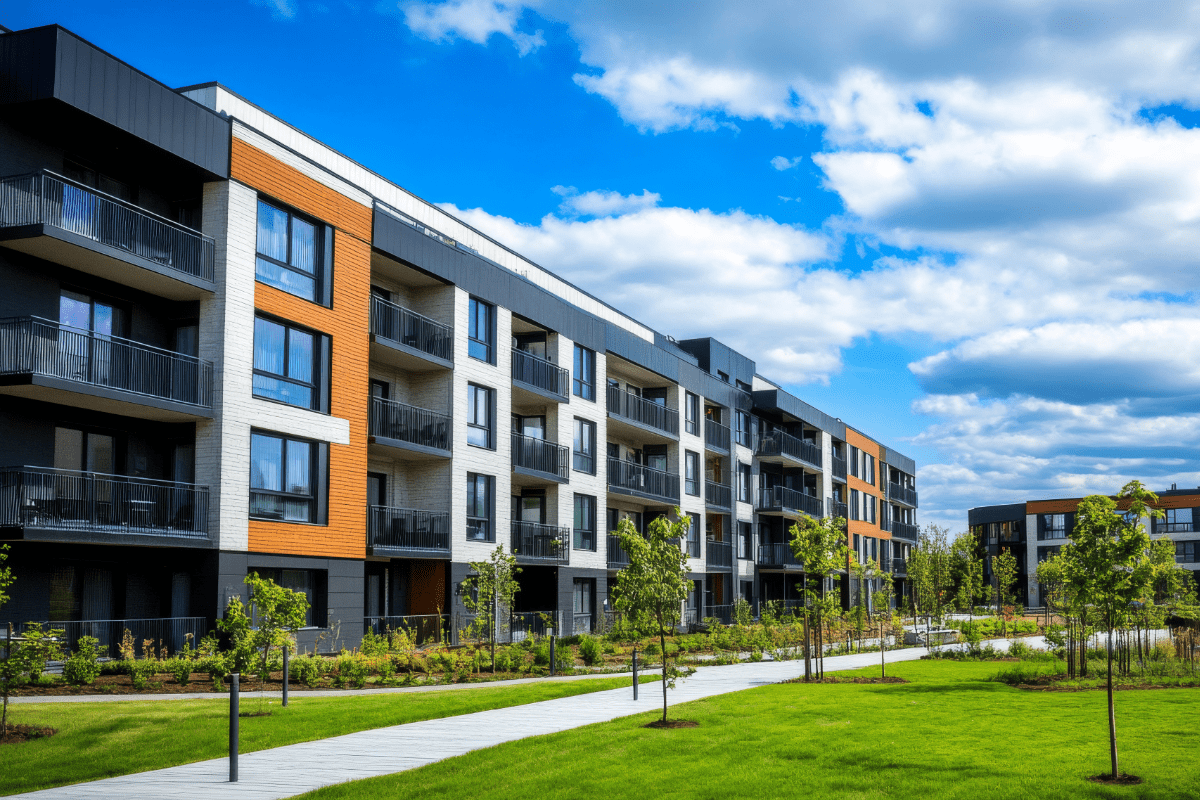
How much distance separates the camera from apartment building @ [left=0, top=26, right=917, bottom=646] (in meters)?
A: 20.4

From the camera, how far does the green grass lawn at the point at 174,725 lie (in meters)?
11.6

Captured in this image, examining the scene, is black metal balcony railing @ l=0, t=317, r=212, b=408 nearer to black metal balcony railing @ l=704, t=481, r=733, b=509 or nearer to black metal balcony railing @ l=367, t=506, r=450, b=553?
black metal balcony railing @ l=367, t=506, r=450, b=553

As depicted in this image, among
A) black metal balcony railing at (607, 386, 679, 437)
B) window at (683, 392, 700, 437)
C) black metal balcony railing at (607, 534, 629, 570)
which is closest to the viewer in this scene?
black metal balcony railing at (607, 534, 629, 570)

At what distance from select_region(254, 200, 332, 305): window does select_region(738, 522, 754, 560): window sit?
3247cm

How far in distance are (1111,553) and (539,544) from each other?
25886mm

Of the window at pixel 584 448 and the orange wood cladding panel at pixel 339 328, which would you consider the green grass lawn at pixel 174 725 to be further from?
the window at pixel 584 448

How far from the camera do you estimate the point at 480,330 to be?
33688mm

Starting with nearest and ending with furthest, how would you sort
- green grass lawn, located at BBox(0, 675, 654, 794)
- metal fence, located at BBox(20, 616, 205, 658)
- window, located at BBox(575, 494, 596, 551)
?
green grass lawn, located at BBox(0, 675, 654, 794), metal fence, located at BBox(20, 616, 205, 658), window, located at BBox(575, 494, 596, 551)

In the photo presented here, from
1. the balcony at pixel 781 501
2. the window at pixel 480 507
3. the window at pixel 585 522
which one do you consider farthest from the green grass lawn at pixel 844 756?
the balcony at pixel 781 501

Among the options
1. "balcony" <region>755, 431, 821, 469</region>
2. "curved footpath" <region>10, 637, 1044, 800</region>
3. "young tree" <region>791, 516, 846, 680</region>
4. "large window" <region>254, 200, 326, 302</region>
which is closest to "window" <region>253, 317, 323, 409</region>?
"large window" <region>254, 200, 326, 302</region>

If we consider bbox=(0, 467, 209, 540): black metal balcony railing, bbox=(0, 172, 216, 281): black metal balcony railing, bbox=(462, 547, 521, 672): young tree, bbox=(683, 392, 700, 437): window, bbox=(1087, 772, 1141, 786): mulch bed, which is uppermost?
bbox=(0, 172, 216, 281): black metal balcony railing

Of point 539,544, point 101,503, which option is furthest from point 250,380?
point 539,544

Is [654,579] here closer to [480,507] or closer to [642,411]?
[480,507]

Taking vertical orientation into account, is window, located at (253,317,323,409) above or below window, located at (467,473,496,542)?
above
